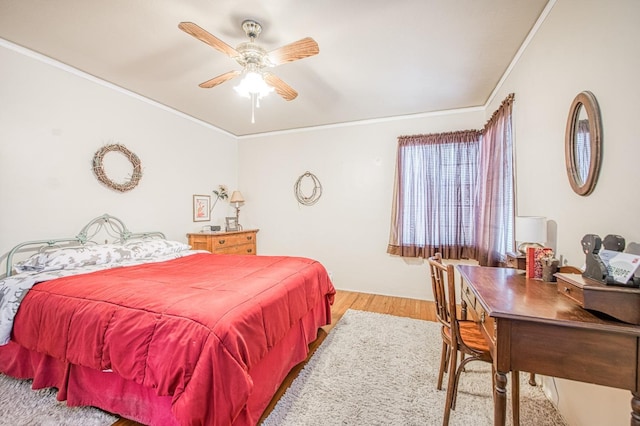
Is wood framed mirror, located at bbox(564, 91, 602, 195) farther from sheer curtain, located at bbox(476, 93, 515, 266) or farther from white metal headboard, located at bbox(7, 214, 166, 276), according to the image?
white metal headboard, located at bbox(7, 214, 166, 276)

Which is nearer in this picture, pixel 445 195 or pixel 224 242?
pixel 445 195

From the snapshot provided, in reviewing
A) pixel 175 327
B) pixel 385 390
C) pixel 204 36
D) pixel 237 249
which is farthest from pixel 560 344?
pixel 237 249

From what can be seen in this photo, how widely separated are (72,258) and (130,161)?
1328 mm

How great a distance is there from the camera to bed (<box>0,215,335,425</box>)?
1.22 m

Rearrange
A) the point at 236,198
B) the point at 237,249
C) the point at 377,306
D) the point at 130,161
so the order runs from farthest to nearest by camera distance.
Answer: the point at 236,198
the point at 237,249
the point at 377,306
the point at 130,161

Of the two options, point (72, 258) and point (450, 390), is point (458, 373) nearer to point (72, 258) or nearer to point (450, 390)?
point (450, 390)

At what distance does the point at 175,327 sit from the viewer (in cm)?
129

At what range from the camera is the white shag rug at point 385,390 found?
1569 mm

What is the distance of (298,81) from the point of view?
2.81 m

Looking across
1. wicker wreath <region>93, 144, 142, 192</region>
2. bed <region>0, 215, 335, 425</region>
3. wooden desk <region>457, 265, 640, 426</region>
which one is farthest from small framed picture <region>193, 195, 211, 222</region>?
wooden desk <region>457, 265, 640, 426</region>

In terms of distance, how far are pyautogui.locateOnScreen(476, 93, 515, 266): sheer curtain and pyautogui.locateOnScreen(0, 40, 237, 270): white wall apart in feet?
13.0

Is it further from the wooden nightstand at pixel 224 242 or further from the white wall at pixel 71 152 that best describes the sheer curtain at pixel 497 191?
the white wall at pixel 71 152

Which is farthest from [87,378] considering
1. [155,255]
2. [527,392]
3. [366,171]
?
[366,171]

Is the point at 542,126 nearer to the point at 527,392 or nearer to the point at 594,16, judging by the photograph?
the point at 594,16
